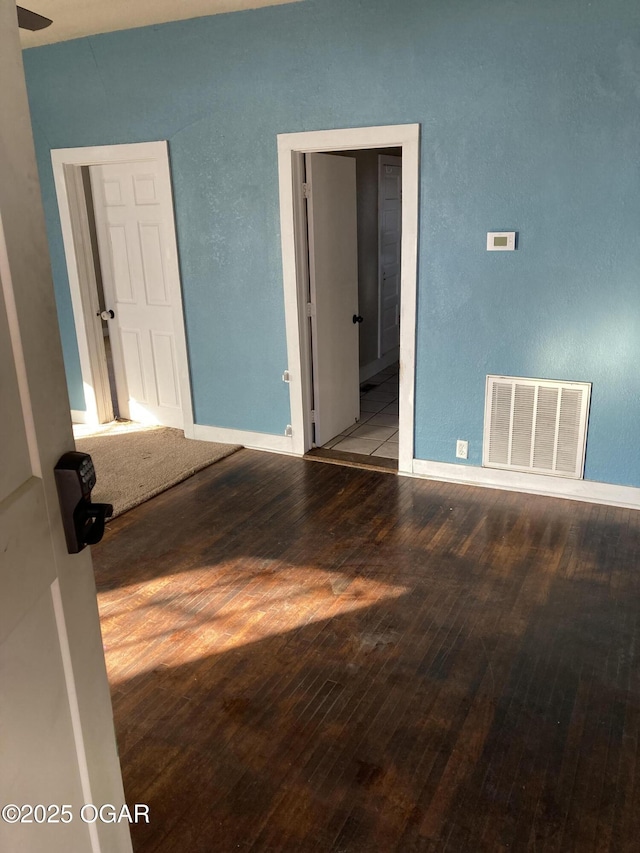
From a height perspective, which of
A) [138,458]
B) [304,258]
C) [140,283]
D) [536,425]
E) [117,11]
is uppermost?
[117,11]

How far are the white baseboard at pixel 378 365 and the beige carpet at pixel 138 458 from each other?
2.15m

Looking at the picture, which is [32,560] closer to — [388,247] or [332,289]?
[332,289]

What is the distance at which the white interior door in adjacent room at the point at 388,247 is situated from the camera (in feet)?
21.8

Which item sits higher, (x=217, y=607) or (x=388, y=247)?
(x=388, y=247)

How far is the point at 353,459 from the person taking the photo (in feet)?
15.6

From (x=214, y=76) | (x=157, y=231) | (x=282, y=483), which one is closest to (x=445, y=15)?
(x=214, y=76)

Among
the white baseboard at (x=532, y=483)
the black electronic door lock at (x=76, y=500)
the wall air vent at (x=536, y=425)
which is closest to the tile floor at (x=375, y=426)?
the white baseboard at (x=532, y=483)

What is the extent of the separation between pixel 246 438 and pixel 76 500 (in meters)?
3.97

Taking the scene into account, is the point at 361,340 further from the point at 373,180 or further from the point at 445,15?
the point at 445,15

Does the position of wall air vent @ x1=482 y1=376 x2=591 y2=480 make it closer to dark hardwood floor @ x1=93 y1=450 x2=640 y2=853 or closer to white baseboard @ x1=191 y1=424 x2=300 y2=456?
dark hardwood floor @ x1=93 y1=450 x2=640 y2=853

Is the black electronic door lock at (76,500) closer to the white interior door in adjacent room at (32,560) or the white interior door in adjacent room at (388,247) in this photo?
the white interior door in adjacent room at (32,560)

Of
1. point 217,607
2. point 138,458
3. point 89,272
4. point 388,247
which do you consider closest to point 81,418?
point 138,458

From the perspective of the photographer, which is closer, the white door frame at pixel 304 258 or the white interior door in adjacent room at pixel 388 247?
the white door frame at pixel 304 258

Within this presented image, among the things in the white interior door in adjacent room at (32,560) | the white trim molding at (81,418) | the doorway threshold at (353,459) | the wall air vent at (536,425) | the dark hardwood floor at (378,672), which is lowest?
the dark hardwood floor at (378,672)
